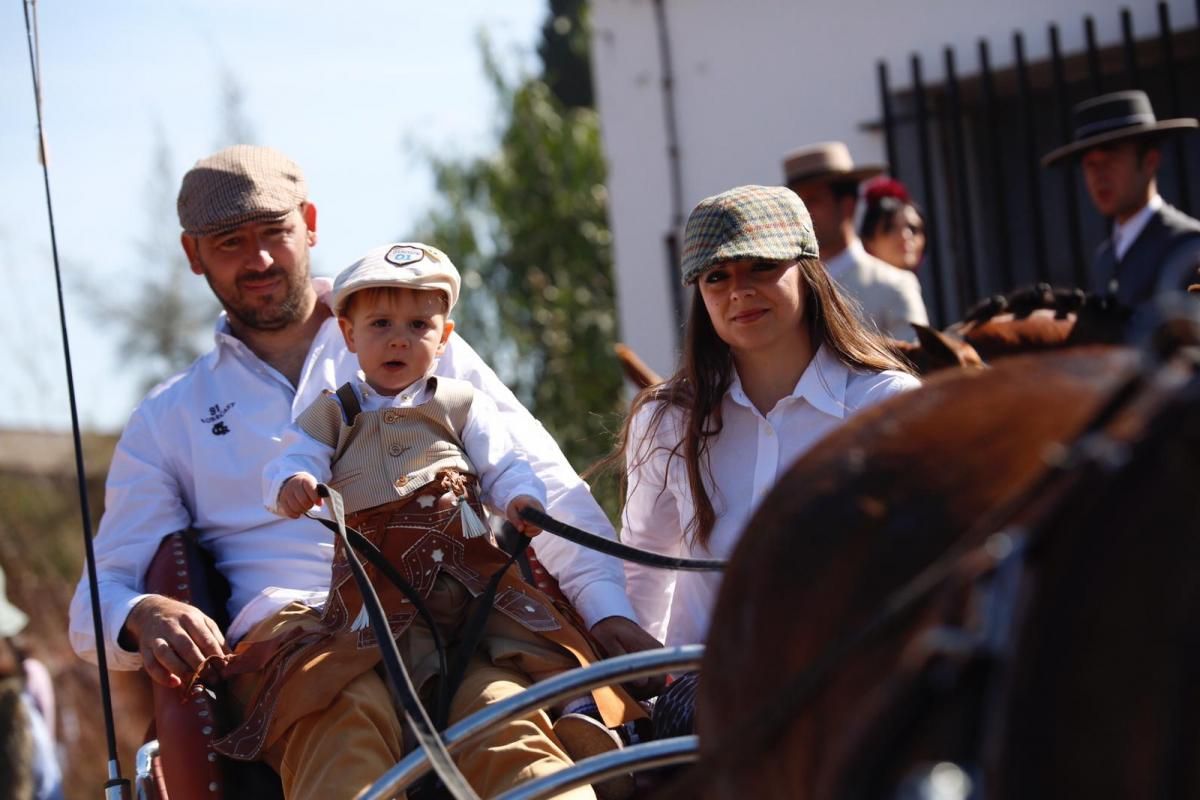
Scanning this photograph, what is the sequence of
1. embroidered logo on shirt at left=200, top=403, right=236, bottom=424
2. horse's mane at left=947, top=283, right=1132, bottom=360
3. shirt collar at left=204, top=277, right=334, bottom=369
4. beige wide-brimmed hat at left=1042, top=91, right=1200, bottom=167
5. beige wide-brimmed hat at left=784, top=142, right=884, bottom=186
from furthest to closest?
beige wide-brimmed hat at left=784, top=142, right=884, bottom=186 → beige wide-brimmed hat at left=1042, top=91, right=1200, bottom=167 → horse's mane at left=947, top=283, right=1132, bottom=360 → shirt collar at left=204, top=277, right=334, bottom=369 → embroidered logo on shirt at left=200, top=403, right=236, bottom=424

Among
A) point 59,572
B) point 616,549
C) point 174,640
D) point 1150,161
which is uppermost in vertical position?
point 1150,161

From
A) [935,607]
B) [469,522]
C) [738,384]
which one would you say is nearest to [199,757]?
[469,522]

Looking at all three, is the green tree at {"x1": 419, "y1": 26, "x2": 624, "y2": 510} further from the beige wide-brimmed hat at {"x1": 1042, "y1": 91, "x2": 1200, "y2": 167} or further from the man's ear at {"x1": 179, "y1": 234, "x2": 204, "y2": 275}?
the man's ear at {"x1": 179, "y1": 234, "x2": 204, "y2": 275}

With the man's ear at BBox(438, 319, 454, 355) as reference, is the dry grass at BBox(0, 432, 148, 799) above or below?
below

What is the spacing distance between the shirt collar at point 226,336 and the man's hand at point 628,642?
51.9 inches

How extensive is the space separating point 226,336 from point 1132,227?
3.32 m

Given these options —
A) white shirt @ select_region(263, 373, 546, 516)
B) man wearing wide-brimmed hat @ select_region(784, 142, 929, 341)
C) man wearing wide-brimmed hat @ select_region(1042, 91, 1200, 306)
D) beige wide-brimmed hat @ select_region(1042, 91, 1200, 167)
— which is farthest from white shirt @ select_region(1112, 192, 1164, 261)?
white shirt @ select_region(263, 373, 546, 516)

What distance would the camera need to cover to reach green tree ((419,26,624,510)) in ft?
49.1

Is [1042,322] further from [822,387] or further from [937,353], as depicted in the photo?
[822,387]

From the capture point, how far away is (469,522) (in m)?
3.21

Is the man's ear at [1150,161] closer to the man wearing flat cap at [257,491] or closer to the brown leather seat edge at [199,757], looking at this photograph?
the man wearing flat cap at [257,491]

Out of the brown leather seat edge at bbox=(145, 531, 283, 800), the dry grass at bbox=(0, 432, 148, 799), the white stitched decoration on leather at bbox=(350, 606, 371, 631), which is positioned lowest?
the dry grass at bbox=(0, 432, 148, 799)

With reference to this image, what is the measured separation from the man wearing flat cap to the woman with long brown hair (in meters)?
0.17

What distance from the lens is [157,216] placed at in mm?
17422
